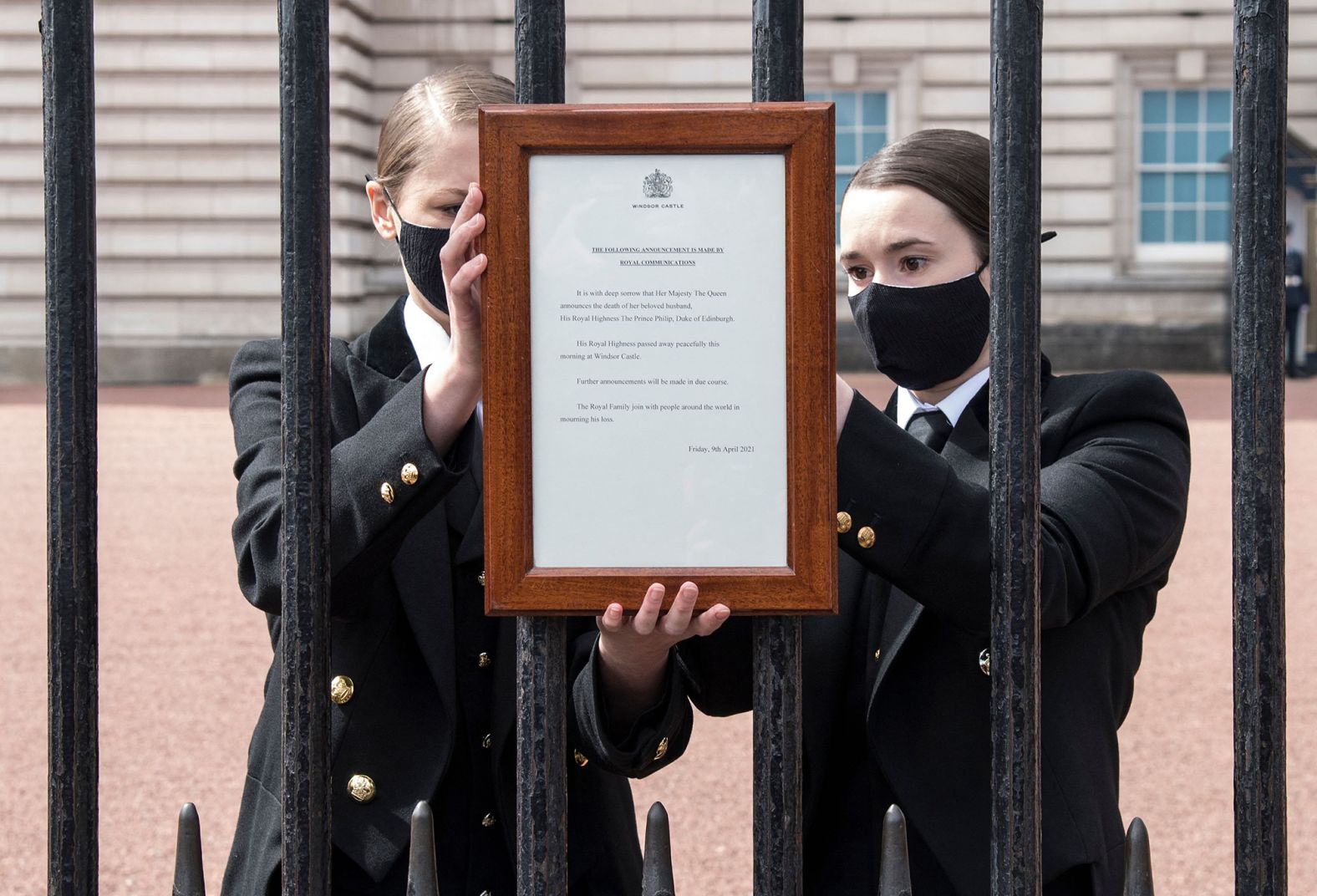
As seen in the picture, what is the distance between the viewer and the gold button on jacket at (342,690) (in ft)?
6.06

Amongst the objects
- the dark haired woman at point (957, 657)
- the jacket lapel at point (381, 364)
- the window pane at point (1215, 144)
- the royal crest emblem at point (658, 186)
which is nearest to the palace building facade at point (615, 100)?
the window pane at point (1215, 144)

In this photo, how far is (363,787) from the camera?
6.07ft

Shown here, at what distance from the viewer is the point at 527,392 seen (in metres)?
1.29

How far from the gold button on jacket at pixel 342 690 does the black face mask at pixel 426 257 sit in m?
0.47

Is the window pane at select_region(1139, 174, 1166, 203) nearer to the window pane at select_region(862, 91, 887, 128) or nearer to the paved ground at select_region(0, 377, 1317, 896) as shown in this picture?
the window pane at select_region(862, 91, 887, 128)

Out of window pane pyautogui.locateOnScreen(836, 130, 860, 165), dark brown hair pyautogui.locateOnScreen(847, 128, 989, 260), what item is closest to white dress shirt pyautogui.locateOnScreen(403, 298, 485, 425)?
dark brown hair pyautogui.locateOnScreen(847, 128, 989, 260)

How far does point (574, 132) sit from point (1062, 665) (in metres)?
0.92

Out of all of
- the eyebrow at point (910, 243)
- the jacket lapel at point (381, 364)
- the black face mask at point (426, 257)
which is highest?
the eyebrow at point (910, 243)

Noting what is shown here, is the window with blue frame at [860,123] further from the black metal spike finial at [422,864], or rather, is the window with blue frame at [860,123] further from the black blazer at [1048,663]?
the black metal spike finial at [422,864]

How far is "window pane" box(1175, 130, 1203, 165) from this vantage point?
21.6 metres

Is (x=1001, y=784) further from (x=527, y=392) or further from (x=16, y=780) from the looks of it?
(x=16, y=780)

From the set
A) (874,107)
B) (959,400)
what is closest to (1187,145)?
(874,107)

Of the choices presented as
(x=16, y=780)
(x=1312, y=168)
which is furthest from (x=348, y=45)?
(x=16, y=780)

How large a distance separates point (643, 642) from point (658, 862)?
8.5 inches
